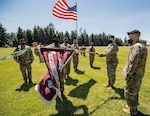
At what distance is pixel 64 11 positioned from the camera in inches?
375

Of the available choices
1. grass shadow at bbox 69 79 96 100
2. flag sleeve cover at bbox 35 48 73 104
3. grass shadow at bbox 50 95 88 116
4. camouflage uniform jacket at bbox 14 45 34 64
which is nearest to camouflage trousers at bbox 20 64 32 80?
camouflage uniform jacket at bbox 14 45 34 64

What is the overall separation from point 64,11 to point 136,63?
580 centimetres

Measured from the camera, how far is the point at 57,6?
933cm

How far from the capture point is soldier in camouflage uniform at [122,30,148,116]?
5.04 metres

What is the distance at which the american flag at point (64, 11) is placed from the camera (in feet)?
30.7

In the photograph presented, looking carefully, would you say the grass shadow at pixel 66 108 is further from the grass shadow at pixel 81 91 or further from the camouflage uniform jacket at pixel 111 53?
the camouflage uniform jacket at pixel 111 53

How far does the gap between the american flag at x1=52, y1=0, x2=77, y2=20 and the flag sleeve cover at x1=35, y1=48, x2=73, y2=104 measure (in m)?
3.49

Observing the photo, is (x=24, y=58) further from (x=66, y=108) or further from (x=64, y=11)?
(x=66, y=108)

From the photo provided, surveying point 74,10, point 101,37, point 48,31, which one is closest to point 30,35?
point 48,31

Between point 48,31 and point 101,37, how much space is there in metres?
45.4

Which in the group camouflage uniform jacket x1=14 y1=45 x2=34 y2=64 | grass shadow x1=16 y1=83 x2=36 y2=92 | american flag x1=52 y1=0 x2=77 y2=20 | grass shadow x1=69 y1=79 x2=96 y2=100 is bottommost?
grass shadow x1=16 y1=83 x2=36 y2=92

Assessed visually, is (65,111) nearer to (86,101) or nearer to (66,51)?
(86,101)

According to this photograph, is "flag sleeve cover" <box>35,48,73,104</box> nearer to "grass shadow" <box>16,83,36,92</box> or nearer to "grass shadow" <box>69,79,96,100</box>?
"grass shadow" <box>69,79,96,100</box>

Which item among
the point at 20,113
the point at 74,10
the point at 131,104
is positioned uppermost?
the point at 74,10
